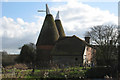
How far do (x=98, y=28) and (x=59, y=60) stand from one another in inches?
295

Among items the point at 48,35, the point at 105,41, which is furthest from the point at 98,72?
the point at 48,35

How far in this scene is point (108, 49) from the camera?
82.0ft

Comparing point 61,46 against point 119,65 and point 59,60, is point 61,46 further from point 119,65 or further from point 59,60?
point 119,65

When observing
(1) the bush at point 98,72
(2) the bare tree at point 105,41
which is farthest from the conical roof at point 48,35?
(1) the bush at point 98,72

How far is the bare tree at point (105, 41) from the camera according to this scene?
81.8ft

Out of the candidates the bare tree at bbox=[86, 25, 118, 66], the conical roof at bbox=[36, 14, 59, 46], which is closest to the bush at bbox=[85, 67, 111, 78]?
the bare tree at bbox=[86, 25, 118, 66]

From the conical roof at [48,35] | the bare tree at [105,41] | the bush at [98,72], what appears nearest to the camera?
the bush at [98,72]

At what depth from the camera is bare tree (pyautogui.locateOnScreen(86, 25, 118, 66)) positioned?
24.9m

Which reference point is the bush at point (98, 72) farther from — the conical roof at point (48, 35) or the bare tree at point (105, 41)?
the conical roof at point (48, 35)

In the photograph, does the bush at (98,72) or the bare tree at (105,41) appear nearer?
the bush at (98,72)

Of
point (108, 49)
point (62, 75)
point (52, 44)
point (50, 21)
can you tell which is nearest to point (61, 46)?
point (52, 44)

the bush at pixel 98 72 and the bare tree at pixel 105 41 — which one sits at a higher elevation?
the bare tree at pixel 105 41

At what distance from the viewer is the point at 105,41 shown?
84.1 ft

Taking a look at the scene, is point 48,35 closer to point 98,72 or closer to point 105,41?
point 105,41
